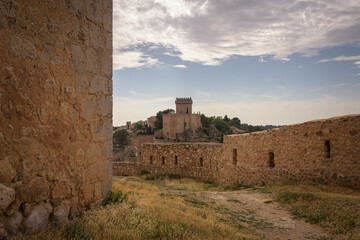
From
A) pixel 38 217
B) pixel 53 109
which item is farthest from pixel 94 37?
pixel 38 217

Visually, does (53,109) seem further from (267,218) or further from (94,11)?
(267,218)

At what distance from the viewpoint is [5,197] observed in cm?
272

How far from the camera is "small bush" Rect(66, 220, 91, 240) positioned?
9.97 feet

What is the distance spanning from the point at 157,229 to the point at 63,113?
7.05 ft

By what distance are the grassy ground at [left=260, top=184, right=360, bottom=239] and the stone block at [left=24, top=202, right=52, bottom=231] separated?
17.3ft

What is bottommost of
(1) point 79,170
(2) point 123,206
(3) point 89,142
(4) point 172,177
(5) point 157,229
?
(4) point 172,177

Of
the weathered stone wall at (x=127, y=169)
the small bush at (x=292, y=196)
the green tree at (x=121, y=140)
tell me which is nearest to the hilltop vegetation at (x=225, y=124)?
the green tree at (x=121, y=140)

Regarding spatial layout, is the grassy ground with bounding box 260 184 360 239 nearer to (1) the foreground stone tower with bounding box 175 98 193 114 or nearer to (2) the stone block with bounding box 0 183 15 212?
(2) the stone block with bounding box 0 183 15 212

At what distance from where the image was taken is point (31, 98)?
10.1 feet

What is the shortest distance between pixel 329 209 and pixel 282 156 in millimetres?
4994

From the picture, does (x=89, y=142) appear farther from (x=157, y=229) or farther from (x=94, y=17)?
(x=94, y=17)

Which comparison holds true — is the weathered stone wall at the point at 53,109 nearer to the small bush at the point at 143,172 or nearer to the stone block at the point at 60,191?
the stone block at the point at 60,191

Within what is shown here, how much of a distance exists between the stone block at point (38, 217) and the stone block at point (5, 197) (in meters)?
0.34

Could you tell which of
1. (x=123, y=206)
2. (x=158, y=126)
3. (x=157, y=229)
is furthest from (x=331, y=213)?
(x=158, y=126)
